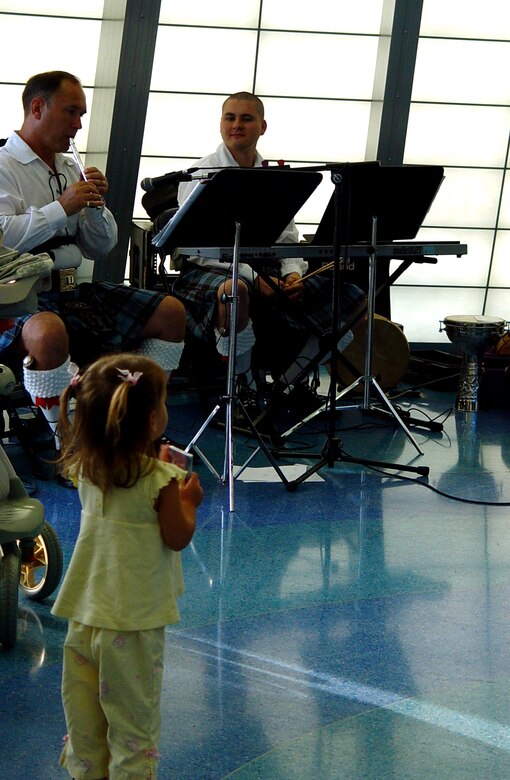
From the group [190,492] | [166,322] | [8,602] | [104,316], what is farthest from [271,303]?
[190,492]

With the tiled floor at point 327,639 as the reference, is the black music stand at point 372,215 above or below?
above

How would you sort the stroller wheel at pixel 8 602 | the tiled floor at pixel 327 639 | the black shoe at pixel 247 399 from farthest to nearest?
the black shoe at pixel 247 399 → the stroller wheel at pixel 8 602 → the tiled floor at pixel 327 639

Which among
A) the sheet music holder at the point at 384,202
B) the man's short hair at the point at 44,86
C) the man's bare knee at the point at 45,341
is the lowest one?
the man's bare knee at the point at 45,341

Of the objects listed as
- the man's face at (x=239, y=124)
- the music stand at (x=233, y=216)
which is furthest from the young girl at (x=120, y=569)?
the man's face at (x=239, y=124)

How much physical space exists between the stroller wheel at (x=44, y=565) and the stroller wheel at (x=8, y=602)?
0.18 m

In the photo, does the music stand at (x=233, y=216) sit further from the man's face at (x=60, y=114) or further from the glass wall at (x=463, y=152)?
the glass wall at (x=463, y=152)

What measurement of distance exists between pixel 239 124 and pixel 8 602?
2.62 meters

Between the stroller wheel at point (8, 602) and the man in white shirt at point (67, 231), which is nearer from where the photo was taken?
the stroller wheel at point (8, 602)

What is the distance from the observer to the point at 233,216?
3.57 m

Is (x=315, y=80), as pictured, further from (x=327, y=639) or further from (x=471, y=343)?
(x=327, y=639)

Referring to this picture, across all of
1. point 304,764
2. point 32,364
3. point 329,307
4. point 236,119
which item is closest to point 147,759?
point 304,764

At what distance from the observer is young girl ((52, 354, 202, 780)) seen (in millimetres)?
1671

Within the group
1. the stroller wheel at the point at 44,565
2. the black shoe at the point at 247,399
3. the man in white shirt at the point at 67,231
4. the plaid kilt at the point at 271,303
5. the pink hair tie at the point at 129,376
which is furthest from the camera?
the black shoe at the point at 247,399

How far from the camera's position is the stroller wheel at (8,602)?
233 cm
